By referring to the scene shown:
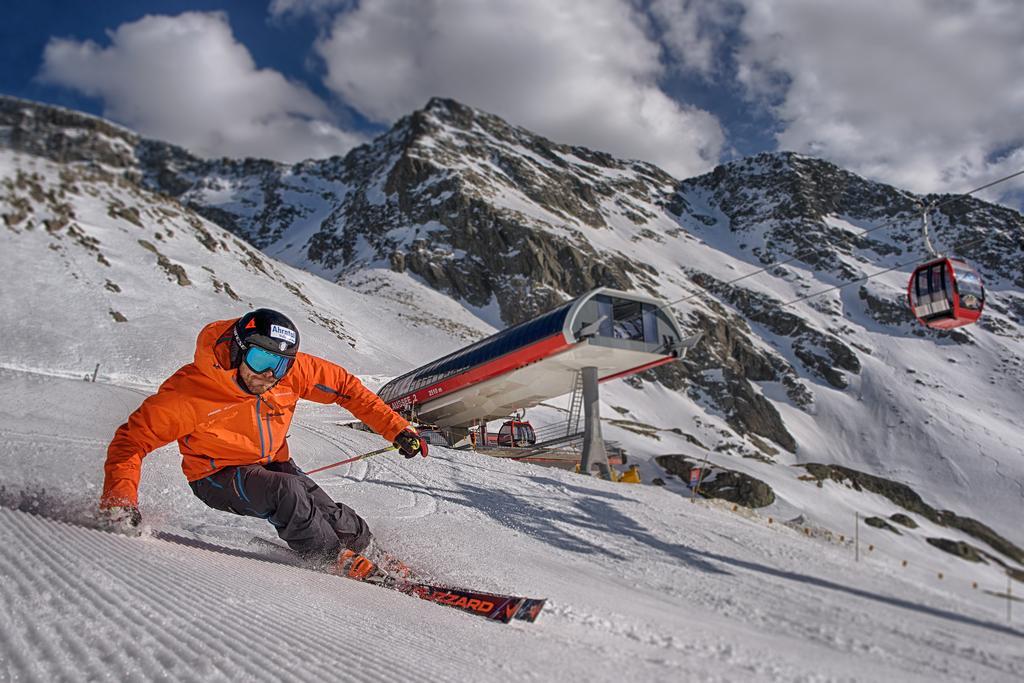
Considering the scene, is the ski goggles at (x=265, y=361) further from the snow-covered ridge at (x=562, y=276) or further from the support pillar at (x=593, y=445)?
the support pillar at (x=593, y=445)

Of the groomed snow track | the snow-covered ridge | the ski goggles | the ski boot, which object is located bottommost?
the ski boot

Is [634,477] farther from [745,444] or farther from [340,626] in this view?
[745,444]

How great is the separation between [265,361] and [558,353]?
41.8 ft

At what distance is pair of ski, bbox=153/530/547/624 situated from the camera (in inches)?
117

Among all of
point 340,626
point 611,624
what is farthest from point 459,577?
point 340,626

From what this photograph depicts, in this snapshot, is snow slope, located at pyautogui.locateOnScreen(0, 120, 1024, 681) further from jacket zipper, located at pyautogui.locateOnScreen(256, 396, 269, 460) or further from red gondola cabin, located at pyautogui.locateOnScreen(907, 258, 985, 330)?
red gondola cabin, located at pyautogui.locateOnScreen(907, 258, 985, 330)

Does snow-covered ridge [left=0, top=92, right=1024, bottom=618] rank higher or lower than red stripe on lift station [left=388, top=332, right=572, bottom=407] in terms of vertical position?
higher

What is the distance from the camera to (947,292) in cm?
995

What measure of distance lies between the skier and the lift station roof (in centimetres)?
1192

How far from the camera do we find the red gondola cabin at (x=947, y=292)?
32.4 feet

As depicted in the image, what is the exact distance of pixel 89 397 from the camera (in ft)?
32.2

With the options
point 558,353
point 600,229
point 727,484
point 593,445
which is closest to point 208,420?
point 558,353

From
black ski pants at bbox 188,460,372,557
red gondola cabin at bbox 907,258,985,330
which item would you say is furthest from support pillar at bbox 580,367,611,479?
black ski pants at bbox 188,460,372,557

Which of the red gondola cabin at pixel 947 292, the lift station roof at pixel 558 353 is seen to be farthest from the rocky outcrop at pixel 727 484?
the red gondola cabin at pixel 947 292
